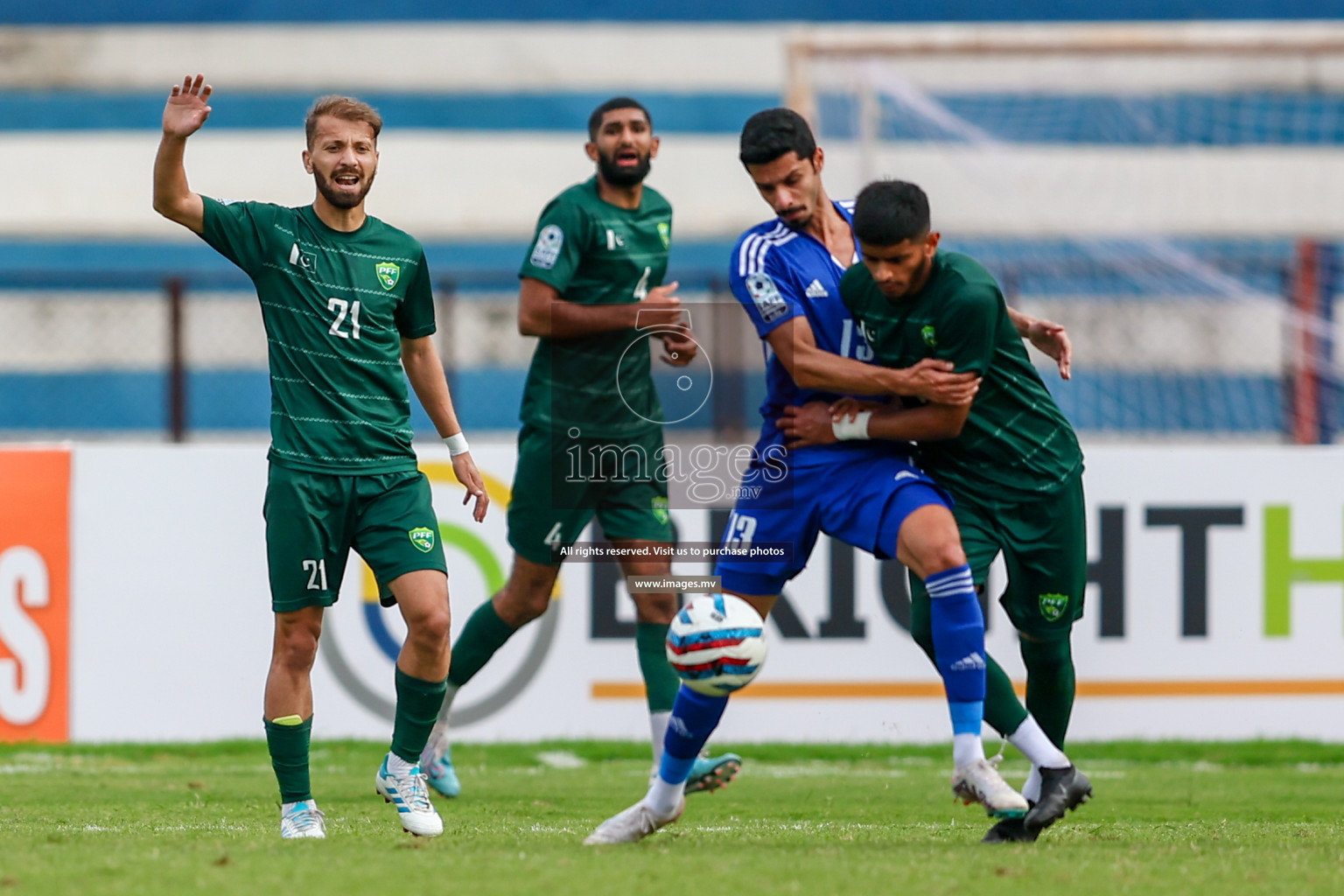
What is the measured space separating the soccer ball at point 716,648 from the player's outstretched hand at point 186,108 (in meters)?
1.99

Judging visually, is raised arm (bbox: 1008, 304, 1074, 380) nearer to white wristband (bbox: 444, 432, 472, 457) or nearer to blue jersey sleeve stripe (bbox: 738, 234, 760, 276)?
blue jersey sleeve stripe (bbox: 738, 234, 760, 276)

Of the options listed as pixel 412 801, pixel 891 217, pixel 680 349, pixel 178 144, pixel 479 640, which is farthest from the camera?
pixel 479 640

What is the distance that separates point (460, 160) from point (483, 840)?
39.7 feet

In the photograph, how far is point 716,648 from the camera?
4664 mm

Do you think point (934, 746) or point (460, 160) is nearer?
point (934, 746)

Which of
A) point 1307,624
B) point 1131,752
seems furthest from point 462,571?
point 1307,624

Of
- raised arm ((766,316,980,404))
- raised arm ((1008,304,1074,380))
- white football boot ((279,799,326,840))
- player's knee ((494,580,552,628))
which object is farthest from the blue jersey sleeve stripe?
white football boot ((279,799,326,840))

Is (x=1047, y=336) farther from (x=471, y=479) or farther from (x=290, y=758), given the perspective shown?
(x=290, y=758)

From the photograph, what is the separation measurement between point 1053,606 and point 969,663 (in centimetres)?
70

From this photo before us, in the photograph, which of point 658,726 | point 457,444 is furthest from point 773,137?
point 658,726

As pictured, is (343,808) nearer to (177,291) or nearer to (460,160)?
(177,291)

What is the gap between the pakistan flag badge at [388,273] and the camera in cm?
518

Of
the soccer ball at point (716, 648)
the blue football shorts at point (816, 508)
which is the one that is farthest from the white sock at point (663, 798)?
the blue football shorts at point (816, 508)

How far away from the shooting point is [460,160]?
16.3 metres
